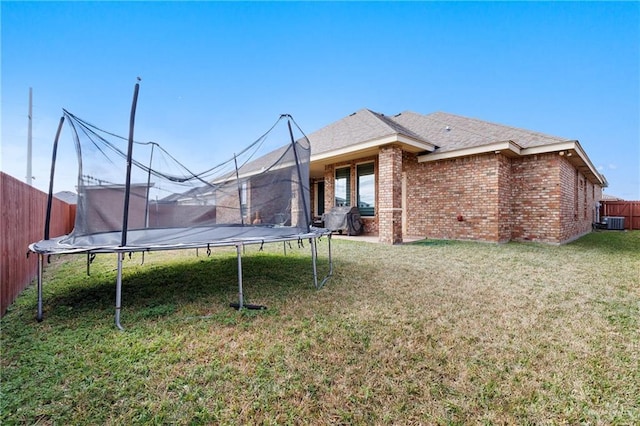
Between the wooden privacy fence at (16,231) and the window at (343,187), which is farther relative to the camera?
the window at (343,187)

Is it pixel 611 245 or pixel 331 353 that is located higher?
pixel 611 245

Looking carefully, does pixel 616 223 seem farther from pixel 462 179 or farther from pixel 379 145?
pixel 379 145

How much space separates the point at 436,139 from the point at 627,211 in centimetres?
1523

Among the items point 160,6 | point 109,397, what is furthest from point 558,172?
point 160,6

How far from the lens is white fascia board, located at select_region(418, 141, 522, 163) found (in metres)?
7.04

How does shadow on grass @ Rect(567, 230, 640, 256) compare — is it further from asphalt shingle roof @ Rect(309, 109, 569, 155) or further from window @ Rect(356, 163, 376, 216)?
window @ Rect(356, 163, 376, 216)

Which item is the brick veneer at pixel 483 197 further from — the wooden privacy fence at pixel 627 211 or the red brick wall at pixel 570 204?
the wooden privacy fence at pixel 627 211

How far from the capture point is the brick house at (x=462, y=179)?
7414 millimetres

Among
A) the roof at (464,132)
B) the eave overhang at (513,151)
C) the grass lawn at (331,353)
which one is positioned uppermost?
the roof at (464,132)

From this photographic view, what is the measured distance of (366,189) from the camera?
952 centimetres

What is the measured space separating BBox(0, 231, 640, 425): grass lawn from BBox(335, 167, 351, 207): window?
628 cm

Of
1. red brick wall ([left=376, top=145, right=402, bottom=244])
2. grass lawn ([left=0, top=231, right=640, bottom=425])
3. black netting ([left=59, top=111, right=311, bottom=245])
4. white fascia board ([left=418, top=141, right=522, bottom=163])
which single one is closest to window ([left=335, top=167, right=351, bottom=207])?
red brick wall ([left=376, top=145, right=402, bottom=244])

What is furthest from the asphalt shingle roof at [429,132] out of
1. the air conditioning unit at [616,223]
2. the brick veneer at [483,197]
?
the air conditioning unit at [616,223]

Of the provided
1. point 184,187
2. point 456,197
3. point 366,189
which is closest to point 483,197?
point 456,197
